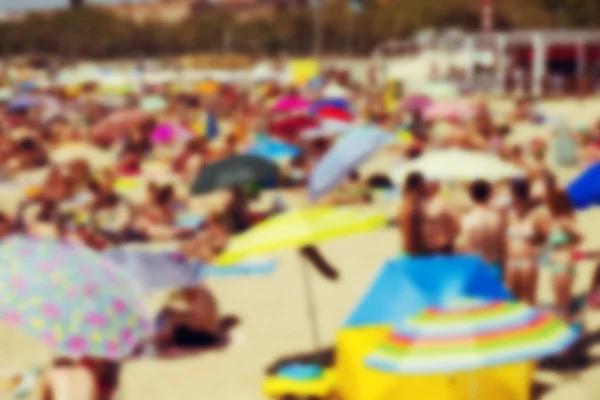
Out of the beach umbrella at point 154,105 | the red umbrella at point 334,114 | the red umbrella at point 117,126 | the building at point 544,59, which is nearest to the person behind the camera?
the red umbrella at point 334,114

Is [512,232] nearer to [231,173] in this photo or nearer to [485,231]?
[485,231]

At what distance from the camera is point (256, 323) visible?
7176mm

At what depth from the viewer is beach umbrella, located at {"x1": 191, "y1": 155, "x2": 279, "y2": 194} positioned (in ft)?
32.4

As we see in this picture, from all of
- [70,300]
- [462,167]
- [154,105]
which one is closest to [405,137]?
[462,167]

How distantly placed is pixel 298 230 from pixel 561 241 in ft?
5.54

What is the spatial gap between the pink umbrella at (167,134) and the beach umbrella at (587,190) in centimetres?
1264

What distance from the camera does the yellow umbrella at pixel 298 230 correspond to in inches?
207

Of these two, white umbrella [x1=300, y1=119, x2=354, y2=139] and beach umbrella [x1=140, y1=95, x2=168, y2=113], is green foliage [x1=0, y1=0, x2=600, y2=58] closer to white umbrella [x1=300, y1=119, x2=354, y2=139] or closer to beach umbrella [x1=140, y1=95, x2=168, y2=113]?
beach umbrella [x1=140, y1=95, x2=168, y2=113]

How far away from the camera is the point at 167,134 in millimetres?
18203

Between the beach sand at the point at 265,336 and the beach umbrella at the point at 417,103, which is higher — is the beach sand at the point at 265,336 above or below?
below

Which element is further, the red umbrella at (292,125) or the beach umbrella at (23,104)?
the beach umbrella at (23,104)

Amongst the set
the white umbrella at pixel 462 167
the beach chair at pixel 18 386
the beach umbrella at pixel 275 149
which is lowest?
the beach chair at pixel 18 386

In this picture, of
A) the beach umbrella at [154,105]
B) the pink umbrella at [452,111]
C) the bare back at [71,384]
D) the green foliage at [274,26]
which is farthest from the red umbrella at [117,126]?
the green foliage at [274,26]

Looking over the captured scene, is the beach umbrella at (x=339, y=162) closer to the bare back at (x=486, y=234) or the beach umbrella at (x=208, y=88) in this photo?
the bare back at (x=486, y=234)
